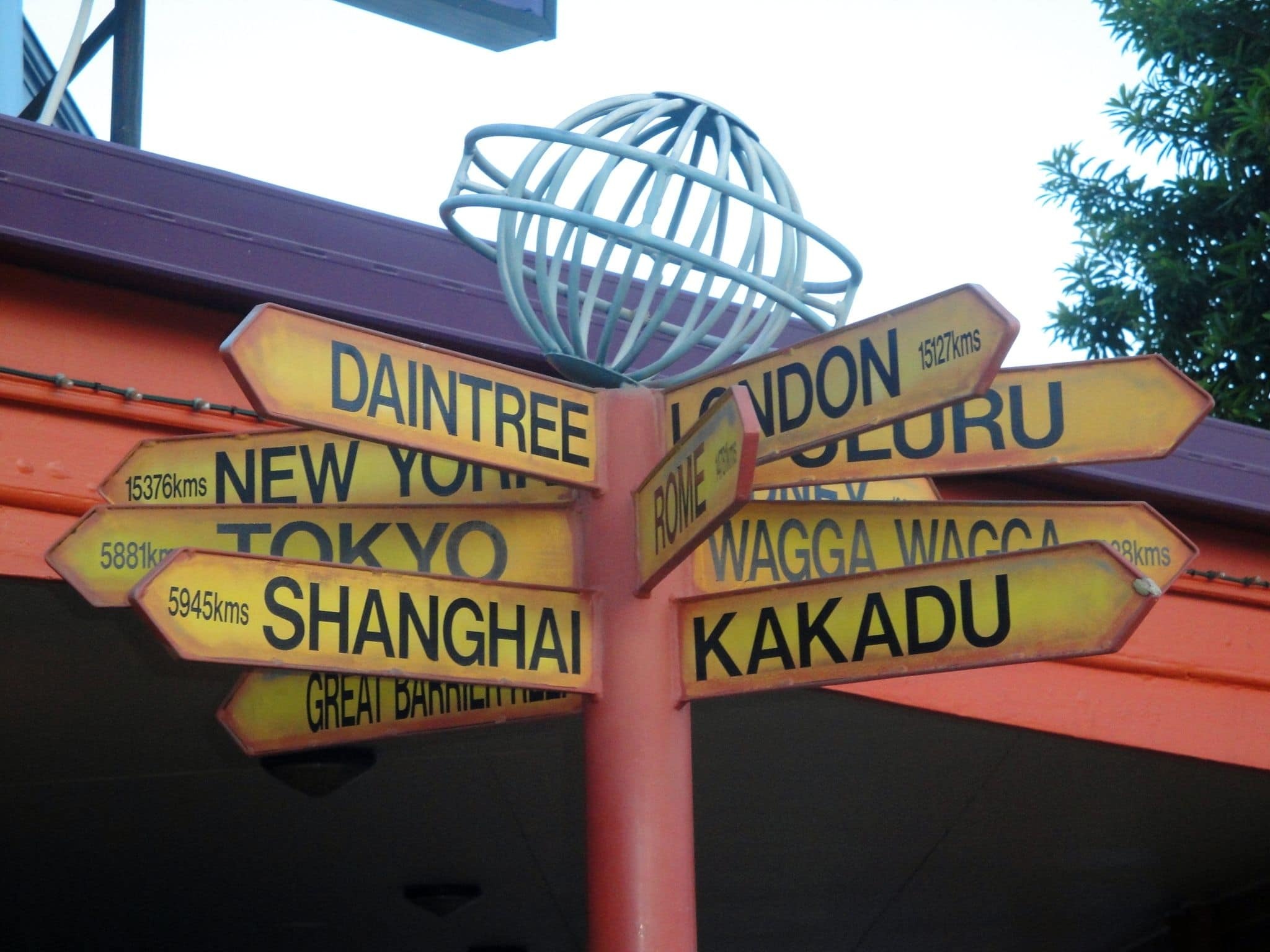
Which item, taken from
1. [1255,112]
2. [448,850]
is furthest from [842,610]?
[1255,112]

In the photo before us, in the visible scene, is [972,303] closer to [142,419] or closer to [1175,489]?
[142,419]

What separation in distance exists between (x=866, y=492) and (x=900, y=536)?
0.27 meters

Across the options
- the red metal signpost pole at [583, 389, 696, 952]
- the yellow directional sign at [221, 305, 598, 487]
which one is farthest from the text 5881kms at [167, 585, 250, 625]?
the red metal signpost pole at [583, 389, 696, 952]

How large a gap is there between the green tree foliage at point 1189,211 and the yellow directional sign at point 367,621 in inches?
511

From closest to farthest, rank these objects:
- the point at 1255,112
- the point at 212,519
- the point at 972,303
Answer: the point at 972,303 < the point at 212,519 < the point at 1255,112

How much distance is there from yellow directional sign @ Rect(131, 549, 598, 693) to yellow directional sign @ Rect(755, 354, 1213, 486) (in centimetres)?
49

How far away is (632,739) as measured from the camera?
2955 mm

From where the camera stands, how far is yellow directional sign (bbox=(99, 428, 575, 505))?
317 centimetres

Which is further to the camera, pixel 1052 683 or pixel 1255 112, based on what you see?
pixel 1255 112

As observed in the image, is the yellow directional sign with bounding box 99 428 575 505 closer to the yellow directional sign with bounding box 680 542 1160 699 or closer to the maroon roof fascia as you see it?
the yellow directional sign with bounding box 680 542 1160 699

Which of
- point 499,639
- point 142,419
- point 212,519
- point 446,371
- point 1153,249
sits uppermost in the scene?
point 1153,249

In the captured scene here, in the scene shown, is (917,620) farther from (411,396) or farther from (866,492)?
(411,396)

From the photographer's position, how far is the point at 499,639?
288cm

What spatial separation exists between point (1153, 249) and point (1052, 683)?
37.5 ft
